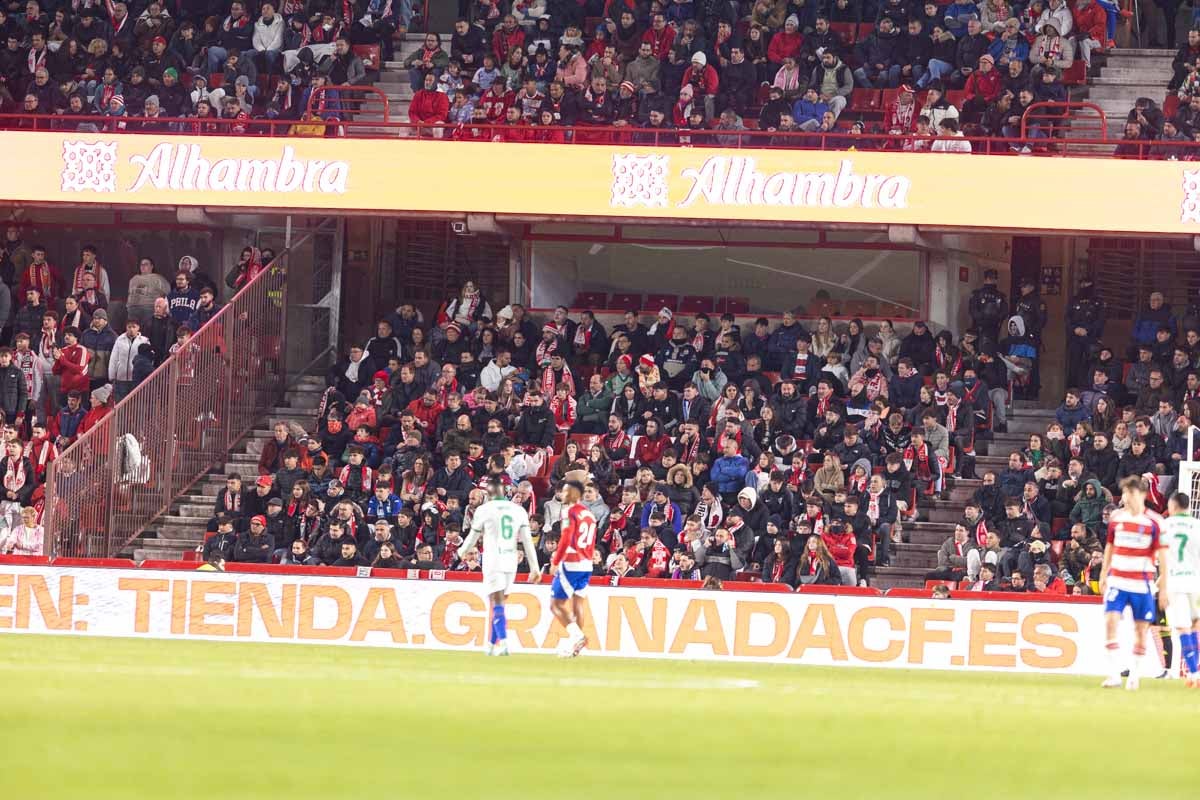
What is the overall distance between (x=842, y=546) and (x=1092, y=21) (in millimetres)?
9858

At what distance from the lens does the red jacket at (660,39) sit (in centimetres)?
2711

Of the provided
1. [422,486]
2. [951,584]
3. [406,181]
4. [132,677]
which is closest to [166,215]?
[406,181]

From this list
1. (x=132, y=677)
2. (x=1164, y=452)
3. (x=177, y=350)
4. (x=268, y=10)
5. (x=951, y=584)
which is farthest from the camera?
(x=268, y=10)

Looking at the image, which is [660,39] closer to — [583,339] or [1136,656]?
[583,339]

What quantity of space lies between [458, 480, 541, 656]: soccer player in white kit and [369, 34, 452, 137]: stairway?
11.6 meters

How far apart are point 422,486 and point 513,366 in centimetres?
305

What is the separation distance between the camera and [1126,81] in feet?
91.5

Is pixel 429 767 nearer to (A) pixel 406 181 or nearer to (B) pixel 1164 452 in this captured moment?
(B) pixel 1164 452

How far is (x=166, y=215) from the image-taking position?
29312mm

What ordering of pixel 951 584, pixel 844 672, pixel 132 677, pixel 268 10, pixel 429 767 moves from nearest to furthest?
1. pixel 429 767
2. pixel 132 677
3. pixel 844 672
4. pixel 951 584
5. pixel 268 10

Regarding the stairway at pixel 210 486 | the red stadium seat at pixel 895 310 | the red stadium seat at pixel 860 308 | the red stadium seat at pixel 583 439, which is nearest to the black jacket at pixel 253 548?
the stairway at pixel 210 486

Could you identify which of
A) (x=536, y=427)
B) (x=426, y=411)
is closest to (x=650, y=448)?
(x=536, y=427)

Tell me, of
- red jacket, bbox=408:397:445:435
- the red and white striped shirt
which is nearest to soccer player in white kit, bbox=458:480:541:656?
the red and white striped shirt

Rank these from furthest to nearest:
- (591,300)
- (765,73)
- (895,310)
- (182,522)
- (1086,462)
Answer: (591,300) < (895,310) < (765,73) < (182,522) < (1086,462)
